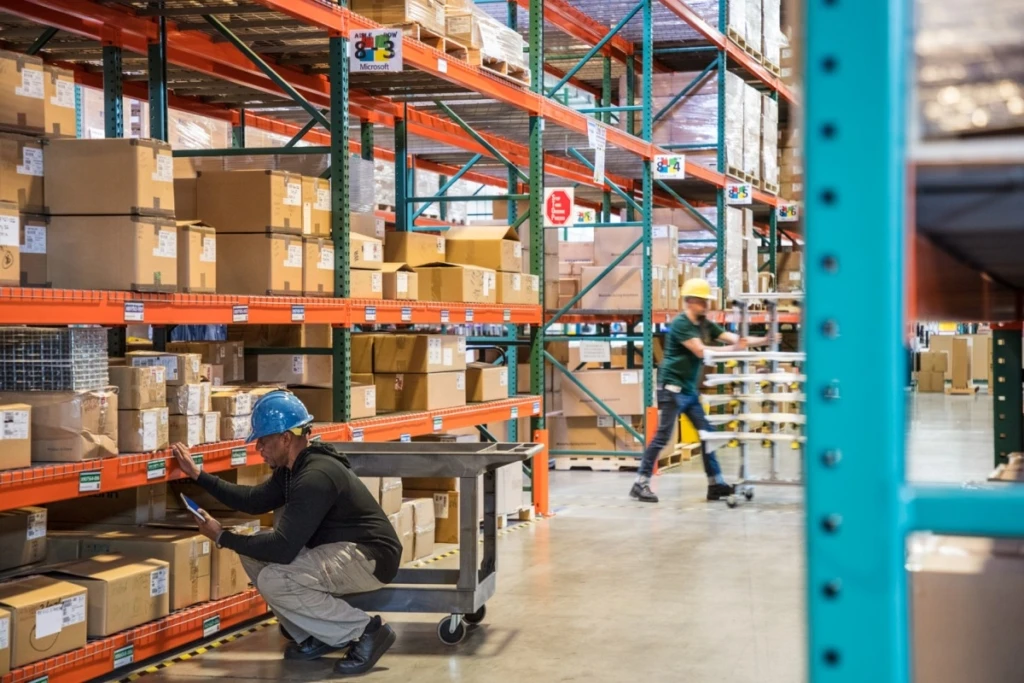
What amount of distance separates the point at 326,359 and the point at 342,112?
149cm

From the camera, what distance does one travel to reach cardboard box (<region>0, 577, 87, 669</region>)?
4.73m

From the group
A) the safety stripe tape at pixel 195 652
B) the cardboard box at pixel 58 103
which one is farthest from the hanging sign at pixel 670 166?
the cardboard box at pixel 58 103

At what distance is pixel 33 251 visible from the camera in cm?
529

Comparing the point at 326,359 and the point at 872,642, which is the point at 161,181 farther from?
the point at 872,642

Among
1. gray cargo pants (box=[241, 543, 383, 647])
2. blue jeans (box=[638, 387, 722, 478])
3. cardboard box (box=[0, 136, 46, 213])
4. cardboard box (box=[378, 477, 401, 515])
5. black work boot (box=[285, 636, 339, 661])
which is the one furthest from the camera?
blue jeans (box=[638, 387, 722, 478])

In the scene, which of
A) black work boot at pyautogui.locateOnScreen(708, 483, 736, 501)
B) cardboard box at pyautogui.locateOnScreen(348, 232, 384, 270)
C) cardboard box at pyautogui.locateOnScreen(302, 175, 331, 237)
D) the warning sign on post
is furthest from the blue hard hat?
the warning sign on post

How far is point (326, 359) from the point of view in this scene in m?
Result: 7.34

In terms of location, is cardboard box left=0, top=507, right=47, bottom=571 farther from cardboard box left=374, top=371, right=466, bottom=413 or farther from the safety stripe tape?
cardboard box left=374, top=371, right=466, bottom=413

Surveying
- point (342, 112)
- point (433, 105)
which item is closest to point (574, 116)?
point (433, 105)

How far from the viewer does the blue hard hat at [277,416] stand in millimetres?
5562

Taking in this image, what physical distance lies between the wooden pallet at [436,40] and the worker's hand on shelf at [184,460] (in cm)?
292

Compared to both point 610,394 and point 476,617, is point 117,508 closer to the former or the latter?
point 476,617

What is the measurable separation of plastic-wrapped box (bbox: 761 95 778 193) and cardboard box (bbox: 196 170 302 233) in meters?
11.1

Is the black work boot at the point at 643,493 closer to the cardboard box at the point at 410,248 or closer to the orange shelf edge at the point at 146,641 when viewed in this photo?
the cardboard box at the point at 410,248
